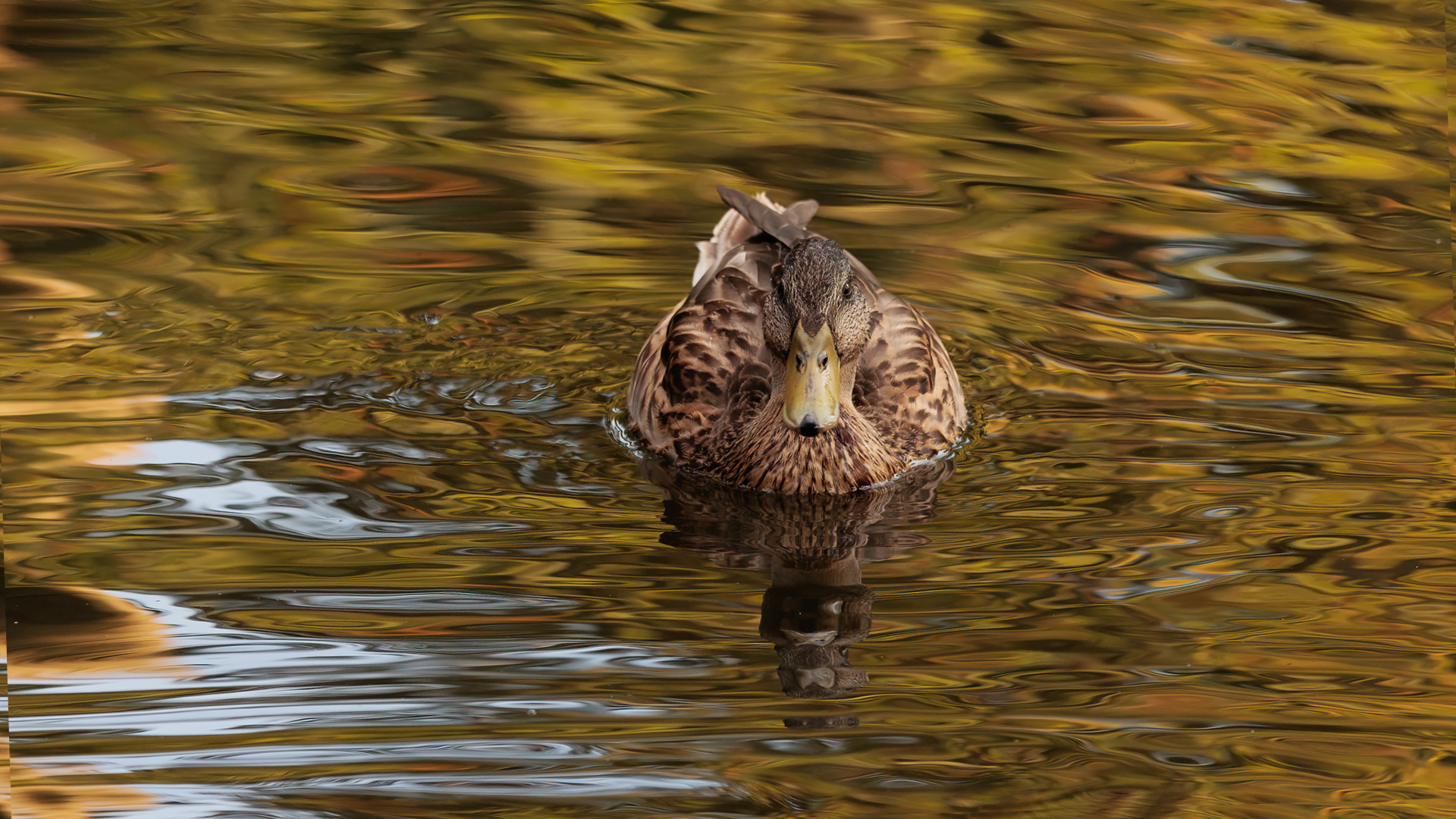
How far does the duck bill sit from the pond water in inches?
15.7

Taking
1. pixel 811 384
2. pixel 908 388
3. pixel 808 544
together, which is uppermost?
pixel 811 384

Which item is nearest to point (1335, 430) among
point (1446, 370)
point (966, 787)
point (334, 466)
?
point (1446, 370)

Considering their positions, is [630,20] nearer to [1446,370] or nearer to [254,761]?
[1446,370]

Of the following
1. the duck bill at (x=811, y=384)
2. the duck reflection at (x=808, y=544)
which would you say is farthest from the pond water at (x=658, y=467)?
the duck bill at (x=811, y=384)

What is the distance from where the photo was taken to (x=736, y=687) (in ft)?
20.1

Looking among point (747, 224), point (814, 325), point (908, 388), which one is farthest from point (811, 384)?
point (747, 224)

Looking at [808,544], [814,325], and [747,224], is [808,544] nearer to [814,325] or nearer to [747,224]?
[814,325]

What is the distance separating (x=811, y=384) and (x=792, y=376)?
9 centimetres

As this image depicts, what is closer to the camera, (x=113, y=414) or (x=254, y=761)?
(x=254, y=761)

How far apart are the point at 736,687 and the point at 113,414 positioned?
342cm

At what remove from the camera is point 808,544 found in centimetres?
731

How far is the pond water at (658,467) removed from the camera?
232 inches

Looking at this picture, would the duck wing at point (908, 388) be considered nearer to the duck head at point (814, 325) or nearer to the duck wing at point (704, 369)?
the duck head at point (814, 325)

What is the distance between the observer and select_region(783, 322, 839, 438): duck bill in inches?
296
